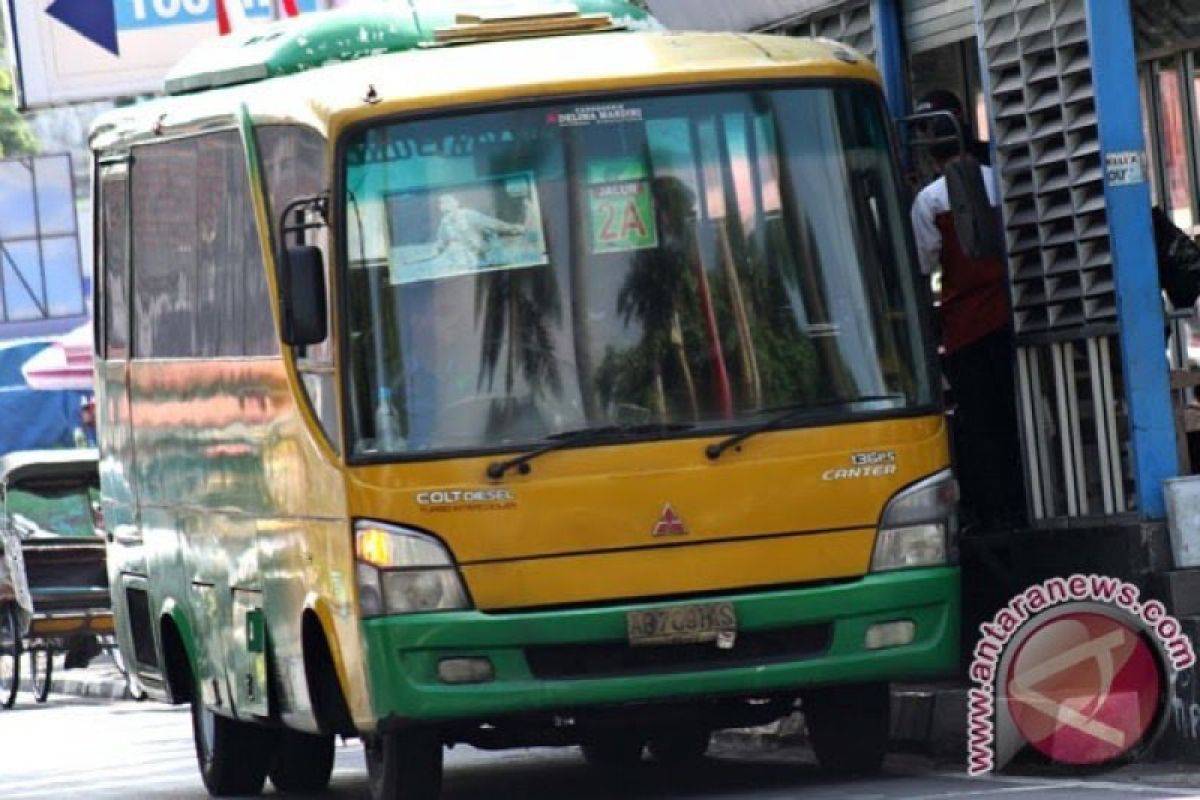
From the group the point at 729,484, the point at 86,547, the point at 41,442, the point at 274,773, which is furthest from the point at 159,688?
the point at 41,442

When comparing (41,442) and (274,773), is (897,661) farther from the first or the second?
(41,442)

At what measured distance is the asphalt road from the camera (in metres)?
12.3

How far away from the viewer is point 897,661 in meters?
12.4

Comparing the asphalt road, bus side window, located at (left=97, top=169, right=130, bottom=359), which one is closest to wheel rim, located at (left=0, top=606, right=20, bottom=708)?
the asphalt road

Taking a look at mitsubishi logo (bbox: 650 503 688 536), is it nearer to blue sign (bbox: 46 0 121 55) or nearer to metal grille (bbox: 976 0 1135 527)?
metal grille (bbox: 976 0 1135 527)

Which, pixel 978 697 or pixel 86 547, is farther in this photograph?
pixel 86 547

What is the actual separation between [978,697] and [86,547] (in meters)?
14.8

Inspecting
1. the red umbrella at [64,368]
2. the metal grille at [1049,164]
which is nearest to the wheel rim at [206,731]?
the metal grille at [1049,164]

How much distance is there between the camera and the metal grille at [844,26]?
16.7 meters

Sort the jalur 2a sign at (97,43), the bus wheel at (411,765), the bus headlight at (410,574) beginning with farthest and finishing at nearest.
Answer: the jalur 2a sign at (97,43), the bus wheel at (411,765), the bus headlight at (410,574)

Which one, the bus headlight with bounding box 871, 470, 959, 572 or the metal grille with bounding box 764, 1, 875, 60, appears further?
the metal grille with bounding box 764, 1, 875, 60

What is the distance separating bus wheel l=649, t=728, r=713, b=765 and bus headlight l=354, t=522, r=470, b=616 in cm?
316

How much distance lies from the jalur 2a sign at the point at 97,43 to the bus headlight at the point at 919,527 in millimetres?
23151

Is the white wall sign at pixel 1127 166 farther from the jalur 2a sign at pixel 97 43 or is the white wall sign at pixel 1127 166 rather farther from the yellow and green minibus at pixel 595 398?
the jalur 2a sign at pixel 97 43
